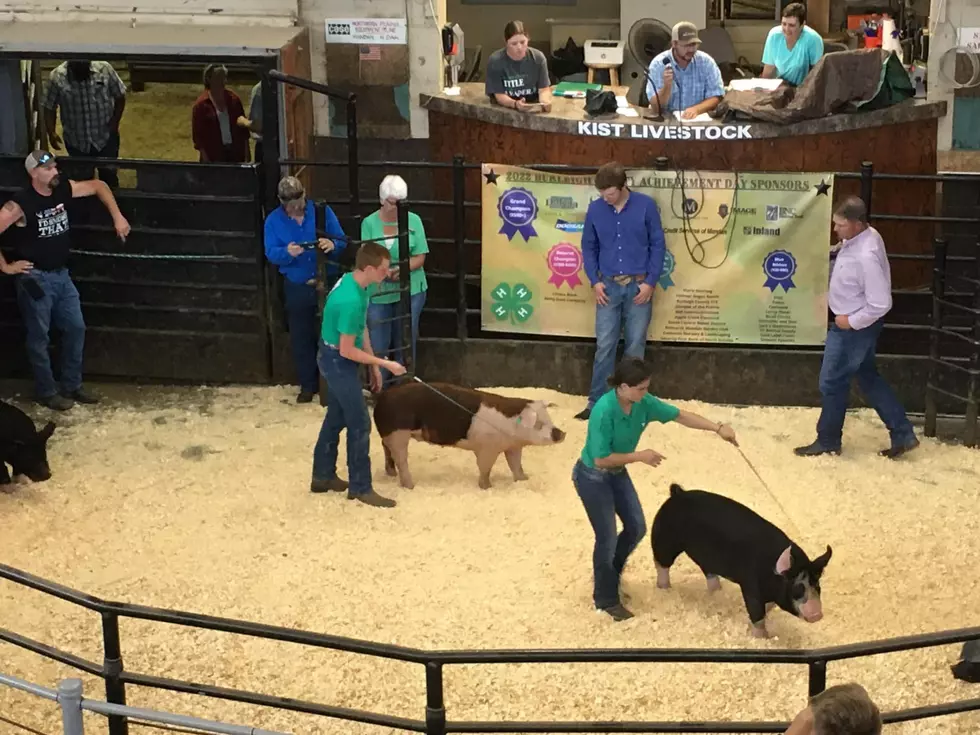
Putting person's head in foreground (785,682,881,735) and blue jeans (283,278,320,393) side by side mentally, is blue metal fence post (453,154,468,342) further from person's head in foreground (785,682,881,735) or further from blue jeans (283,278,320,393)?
person's head in foreground (785,682,881,735)

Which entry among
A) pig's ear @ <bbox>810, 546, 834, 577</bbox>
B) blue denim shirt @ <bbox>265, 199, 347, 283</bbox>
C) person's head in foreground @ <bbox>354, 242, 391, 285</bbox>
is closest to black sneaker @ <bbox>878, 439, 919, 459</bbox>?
pig's ear @ <bbox>810, 546, 834, 577</bbox>

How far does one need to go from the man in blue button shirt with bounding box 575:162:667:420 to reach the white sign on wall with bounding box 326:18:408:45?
268 cm

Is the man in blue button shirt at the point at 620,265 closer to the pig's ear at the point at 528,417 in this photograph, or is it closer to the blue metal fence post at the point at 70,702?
the pig's ear at the point at 528,417

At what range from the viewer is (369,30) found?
1180 cm

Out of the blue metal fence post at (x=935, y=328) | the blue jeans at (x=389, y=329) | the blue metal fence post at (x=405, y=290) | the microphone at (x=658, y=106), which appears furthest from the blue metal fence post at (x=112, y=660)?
the microphone at (x=658, y=106)

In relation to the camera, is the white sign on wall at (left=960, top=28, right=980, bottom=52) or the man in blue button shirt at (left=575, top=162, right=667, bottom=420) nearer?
the man in blue button shirt at (left=575, top=162, right=667, bottom=420)

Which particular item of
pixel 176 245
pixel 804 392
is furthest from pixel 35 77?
pixel 804 392

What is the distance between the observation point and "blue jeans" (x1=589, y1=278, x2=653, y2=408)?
33.5 feet

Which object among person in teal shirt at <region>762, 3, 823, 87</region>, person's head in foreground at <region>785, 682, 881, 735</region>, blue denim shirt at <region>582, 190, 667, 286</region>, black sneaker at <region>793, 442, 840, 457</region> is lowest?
black sneaker at <region>793, 442, 840, 457</region>

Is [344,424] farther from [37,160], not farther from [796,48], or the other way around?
[796,48]

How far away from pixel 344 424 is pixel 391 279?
167 cm

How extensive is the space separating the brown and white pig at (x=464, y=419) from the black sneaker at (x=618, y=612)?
154 cm

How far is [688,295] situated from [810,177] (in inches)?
45.7

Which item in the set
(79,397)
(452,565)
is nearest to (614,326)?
(452,565)
